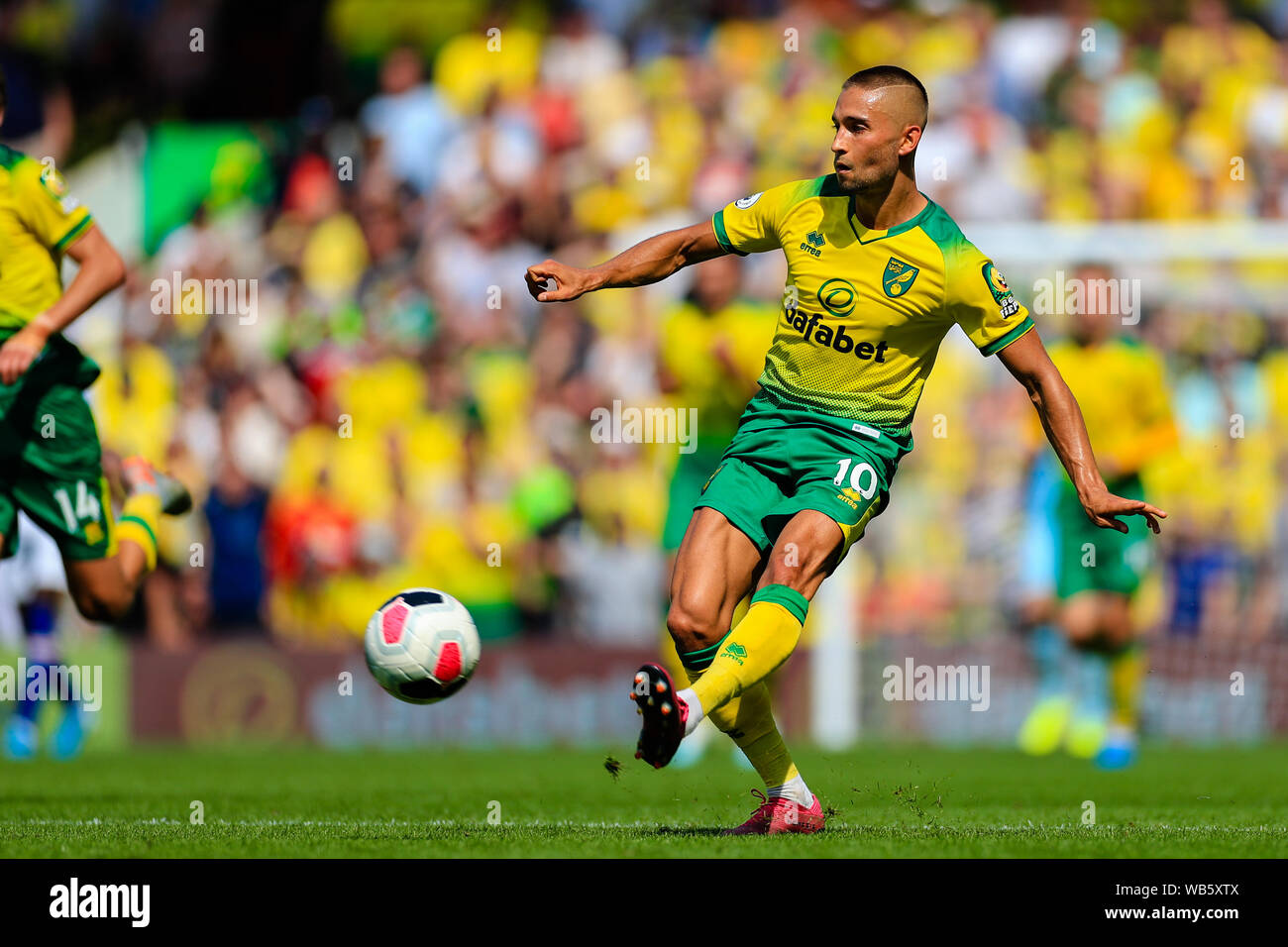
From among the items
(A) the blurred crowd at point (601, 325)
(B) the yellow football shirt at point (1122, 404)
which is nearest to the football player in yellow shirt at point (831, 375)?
(A) the blurred crowd at point (601, 325)

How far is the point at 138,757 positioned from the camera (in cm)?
1165

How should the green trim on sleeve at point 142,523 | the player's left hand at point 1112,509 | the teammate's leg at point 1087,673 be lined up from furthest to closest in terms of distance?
the teammate's leg at point 1087,673
the green trim on sleeve at point 142,523
the player's left hand at point 1112,509

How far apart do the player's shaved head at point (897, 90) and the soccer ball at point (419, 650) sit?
2.44 metres

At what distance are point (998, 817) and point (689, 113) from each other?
1075 centimetres

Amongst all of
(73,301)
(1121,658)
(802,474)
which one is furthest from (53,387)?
(1121,658)

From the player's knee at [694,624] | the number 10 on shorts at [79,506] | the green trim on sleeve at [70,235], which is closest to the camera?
the player's knee at [694,624]

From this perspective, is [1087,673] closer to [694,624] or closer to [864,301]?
[864,301]

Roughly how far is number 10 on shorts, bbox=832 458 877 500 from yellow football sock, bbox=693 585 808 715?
0.47 metres

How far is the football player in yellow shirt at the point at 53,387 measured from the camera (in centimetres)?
766

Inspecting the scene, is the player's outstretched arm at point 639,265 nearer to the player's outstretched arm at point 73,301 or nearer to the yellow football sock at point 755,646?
the yellow football sock at point 755,646

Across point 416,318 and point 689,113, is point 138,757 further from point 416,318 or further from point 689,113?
point 689,113

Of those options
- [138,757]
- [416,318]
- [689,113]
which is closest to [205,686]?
[138,757]

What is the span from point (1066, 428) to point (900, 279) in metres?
0.78
